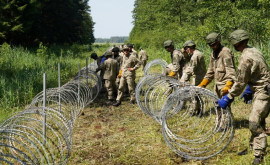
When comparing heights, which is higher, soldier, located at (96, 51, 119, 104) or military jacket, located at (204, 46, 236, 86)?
military jacket, located at (204, 46, 236, 86)

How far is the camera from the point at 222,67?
514 centimetres

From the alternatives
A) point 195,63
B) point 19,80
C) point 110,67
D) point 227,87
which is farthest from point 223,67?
point 19,80

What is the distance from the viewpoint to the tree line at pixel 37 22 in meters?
26.1

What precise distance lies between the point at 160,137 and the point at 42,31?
3195cm

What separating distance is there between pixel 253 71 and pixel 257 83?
24 cm

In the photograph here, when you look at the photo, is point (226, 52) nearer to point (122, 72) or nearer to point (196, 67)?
point (196, 67)

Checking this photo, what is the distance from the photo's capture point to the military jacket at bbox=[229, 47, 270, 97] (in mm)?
3684

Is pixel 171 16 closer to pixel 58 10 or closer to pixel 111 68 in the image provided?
pixel 111 68

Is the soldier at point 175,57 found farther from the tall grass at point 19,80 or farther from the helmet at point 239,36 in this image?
the tall grass at point 19,80

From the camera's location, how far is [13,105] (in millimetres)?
7848

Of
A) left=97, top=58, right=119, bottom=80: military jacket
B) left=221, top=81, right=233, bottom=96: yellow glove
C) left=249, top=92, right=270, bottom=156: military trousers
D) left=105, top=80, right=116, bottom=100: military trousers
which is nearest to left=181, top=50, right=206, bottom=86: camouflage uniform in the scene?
left=221, top=81, right=233, bottom=96: yellow glove

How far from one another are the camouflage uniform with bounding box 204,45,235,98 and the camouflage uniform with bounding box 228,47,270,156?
3.65ft

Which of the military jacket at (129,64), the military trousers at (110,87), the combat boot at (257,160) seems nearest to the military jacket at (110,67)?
the military trousers at (110,87)

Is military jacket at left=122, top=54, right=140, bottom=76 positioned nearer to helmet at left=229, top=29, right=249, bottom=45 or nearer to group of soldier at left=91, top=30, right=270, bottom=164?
group of soldier at left=91, top=30, right=270, bottom=164
